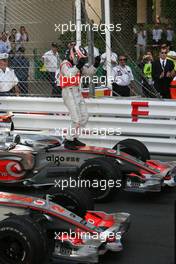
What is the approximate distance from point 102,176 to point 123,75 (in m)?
5.03

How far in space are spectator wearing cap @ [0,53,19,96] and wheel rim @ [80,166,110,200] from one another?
141 inches

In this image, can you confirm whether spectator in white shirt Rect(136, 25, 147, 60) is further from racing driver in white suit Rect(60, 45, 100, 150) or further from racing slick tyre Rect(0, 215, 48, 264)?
racing slick tyre Rect(0, 215, 48, 264)

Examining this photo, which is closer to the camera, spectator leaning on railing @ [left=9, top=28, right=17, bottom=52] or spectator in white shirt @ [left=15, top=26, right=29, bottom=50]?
spectator in white shirt @ [left=15, top=26, right=29, bottom=50]

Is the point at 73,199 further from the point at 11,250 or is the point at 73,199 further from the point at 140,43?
the point at 140,43

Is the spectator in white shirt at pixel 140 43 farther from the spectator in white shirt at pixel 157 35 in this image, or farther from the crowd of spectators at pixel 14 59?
the crowd of spectators at pixel 14 59

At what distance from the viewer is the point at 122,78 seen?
1139cm

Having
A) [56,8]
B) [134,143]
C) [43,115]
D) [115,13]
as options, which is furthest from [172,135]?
[115,13]

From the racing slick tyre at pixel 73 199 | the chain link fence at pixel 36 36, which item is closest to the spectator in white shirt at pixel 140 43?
the chain link fence at pixel 36 36

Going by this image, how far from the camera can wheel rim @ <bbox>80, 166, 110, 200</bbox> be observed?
22.1 ft

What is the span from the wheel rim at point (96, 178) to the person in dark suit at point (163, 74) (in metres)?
5.31

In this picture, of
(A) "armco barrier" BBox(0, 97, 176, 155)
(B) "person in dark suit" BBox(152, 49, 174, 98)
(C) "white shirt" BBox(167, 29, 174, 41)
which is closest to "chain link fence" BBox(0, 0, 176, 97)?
(A) "armco barrier" BBox(0, 97, 176, 155)

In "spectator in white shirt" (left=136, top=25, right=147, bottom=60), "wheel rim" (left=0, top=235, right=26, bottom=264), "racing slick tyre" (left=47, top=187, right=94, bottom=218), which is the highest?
"spectator in white shirt" (left=136, top=25, right=147, bottom=60)

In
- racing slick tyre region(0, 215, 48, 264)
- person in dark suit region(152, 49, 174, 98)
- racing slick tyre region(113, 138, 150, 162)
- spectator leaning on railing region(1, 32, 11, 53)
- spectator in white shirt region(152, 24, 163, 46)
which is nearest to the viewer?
→ racing slick tyre region(0, 215, 48, 264)

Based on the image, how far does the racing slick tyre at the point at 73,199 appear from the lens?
5.41m
